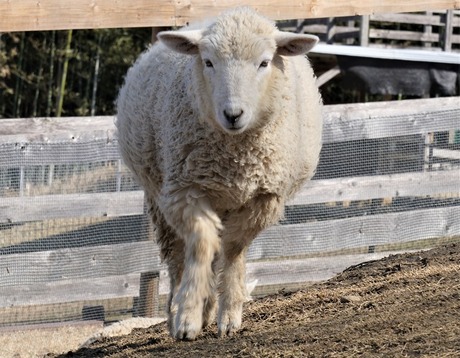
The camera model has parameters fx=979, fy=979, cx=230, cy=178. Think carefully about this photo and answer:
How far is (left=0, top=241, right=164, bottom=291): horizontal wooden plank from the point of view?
305 inches

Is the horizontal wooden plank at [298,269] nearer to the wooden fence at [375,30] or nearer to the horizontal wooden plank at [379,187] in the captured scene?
the horizontal wooden plank at [379,187]

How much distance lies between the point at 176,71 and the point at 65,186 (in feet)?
6.96

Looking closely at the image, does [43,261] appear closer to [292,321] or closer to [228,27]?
[292,321]

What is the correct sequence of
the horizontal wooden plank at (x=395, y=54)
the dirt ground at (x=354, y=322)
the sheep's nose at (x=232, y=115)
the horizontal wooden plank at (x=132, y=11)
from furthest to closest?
the horizontal wooden plank at (x=395, y=54)
the horizontal wooden plank at (x=132, y=11)
the sheep's nose at (x=232, y=115)
the dirt ground at (x=354, y=322)

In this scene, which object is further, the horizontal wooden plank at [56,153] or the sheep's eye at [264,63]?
the horizontal wooden plank at [56,153]

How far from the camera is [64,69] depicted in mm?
22922

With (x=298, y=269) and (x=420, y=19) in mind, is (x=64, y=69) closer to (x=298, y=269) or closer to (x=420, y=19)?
(x=420, y=19)

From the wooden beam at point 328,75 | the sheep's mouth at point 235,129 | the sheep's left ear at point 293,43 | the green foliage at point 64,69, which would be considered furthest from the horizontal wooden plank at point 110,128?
the green foliage at point 64,69

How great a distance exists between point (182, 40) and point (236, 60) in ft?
1.45

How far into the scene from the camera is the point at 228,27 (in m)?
5.68

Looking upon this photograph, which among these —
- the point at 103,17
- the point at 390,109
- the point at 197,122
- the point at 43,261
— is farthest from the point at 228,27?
the point at 390,109

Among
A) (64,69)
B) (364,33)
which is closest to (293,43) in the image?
(364,33)

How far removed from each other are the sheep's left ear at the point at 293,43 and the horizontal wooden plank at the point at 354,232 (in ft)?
10.7

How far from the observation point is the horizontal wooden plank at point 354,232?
9023mm
